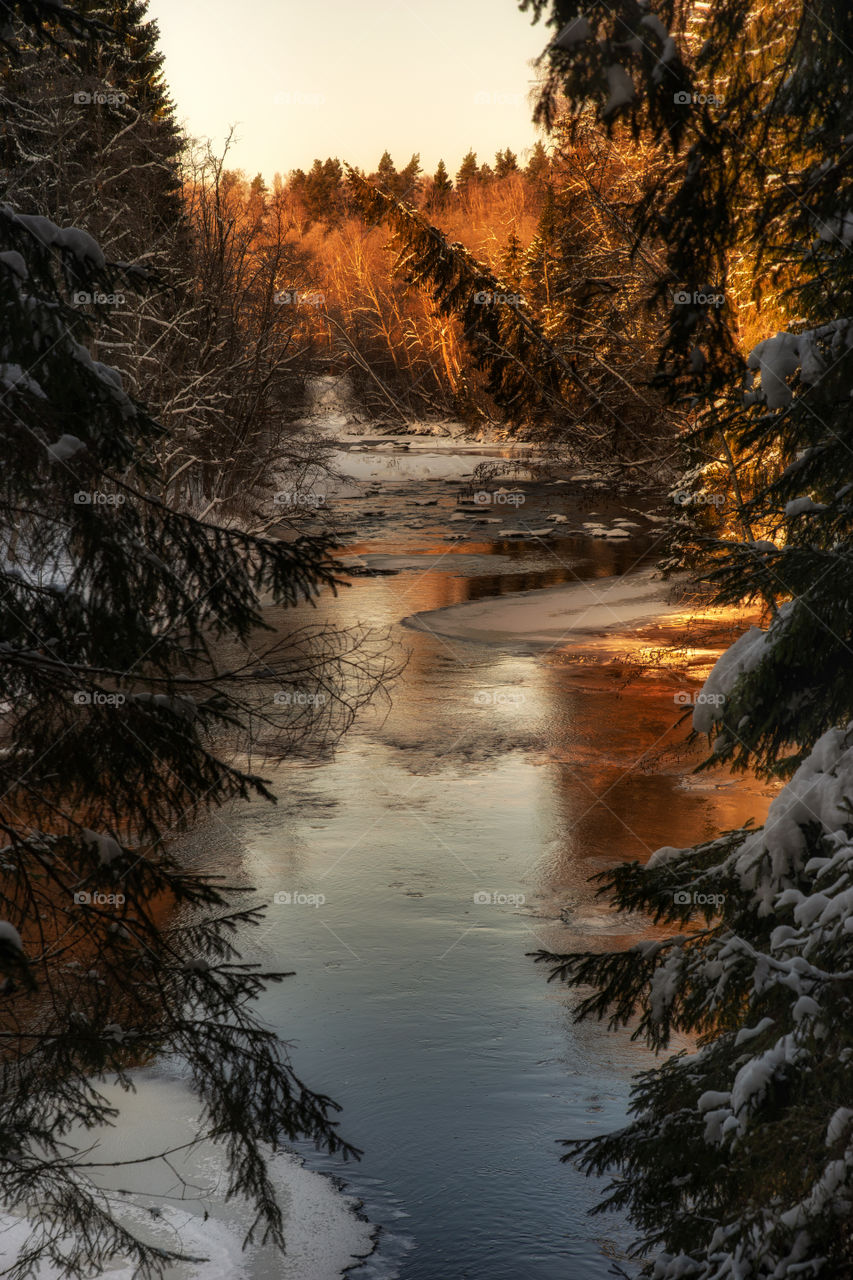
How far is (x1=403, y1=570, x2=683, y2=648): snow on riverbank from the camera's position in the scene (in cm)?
2112

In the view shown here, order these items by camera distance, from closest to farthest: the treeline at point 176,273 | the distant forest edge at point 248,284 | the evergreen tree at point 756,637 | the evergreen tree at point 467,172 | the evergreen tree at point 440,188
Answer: the evergreen tree at point 756,637 < the distant forest edge at point 248,284 < the treeline at point 176,273 < the evergreen tree at point 440,188 < the evergreen tree at point 467,172

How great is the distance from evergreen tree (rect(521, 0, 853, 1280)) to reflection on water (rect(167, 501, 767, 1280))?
8.21 feet

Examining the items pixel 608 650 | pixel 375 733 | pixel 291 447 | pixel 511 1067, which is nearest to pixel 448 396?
pixel 291 447

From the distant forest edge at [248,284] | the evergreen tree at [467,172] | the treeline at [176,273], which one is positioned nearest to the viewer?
the distant forest edge at [248,284]

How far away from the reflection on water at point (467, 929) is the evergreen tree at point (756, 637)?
250 cm

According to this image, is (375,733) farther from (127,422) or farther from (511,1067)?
(127,422)

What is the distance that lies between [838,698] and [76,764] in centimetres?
278

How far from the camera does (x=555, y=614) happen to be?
75.0 feet

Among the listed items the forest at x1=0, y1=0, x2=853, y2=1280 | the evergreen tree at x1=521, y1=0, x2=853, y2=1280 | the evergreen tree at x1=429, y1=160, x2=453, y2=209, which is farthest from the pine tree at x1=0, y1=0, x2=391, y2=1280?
the evergreen tree at x1=429, y1=160, x2=453, y2=209

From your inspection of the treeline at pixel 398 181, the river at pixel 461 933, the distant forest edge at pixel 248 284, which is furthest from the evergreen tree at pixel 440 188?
the river at pixel 461 933

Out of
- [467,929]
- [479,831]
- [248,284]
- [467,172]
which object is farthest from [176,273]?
[467,172]

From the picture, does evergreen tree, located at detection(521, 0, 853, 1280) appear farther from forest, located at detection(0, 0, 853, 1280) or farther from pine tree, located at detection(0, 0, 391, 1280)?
pine tree, located at detection(0, 0, 391, 1280)

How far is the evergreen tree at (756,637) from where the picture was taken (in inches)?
134

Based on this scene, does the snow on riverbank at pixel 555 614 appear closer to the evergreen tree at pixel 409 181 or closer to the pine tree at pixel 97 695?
the pine tree at pixel 97 695
